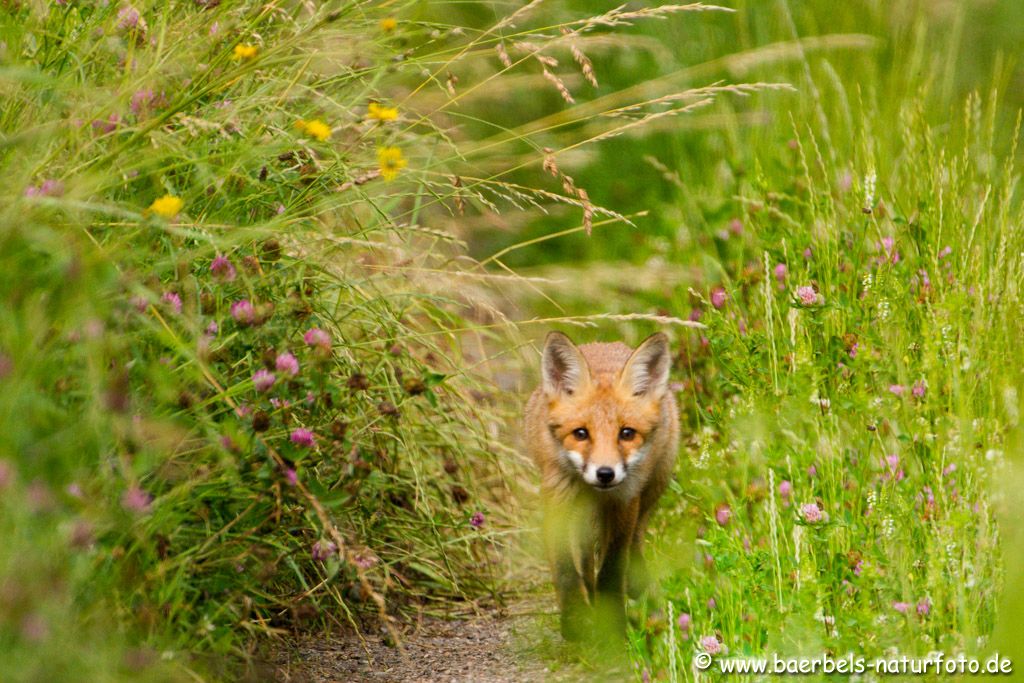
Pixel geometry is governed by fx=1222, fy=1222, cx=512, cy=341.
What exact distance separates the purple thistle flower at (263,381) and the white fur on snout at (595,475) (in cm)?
131

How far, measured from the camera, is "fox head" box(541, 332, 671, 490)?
13.4 ft

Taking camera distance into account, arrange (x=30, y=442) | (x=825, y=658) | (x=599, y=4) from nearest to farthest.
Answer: (x=30, y=442) < (x=825, y=658) < (x=599, y=4)

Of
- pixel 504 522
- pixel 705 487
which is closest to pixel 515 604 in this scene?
pixel 504 522

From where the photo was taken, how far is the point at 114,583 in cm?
265

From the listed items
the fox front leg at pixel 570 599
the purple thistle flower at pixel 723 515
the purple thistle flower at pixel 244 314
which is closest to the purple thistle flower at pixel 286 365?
the purple thistle flower at pixel 244 314

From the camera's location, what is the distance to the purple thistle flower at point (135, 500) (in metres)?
2.50

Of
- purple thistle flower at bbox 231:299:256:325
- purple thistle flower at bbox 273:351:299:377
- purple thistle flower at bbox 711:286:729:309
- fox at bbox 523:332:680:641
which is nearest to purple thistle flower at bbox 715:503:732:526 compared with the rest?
fox at bbox 523:332:680:641

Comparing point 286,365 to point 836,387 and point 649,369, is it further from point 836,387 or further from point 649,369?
point 836,387

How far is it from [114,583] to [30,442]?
1.18 feet

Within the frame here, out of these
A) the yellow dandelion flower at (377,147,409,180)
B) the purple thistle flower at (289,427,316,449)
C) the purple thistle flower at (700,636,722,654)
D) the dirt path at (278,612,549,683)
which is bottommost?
the dirt path at (278,612,549,683)

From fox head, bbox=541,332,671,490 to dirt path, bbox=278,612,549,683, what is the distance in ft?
2.05

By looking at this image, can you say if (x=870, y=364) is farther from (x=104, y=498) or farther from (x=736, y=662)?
(x=104, y=498)

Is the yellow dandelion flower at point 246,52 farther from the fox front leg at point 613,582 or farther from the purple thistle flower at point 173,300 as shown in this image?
the fox front leg at point 613,582

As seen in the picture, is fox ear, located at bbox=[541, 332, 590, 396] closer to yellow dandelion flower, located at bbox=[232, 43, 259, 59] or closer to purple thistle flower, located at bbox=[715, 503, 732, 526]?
purple thistle flower, located at bbox=[715, 503, 732, 526]
